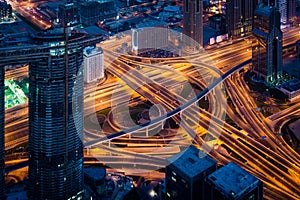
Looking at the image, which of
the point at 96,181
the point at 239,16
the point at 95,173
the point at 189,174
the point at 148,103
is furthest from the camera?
the point at 239,16

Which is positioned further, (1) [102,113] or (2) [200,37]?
(2) [200,37]

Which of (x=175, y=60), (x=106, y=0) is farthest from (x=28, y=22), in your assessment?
(x=175, y=60)

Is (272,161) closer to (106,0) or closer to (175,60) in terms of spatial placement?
(175,60)

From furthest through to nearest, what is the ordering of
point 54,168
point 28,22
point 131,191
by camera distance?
point 28,22 < point 131,191 < point 54,168

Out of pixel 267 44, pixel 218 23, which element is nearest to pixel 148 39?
pixel 218 23

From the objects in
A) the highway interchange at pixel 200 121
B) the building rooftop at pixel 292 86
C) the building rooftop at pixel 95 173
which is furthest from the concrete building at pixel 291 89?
the building rooftop at pixel 95 173

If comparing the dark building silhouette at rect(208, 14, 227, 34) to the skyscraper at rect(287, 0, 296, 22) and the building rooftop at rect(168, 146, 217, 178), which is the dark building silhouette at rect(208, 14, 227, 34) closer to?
the skyscraper at rect(287, 0, 296, 22)

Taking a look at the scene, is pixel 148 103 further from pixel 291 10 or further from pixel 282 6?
pixel 291 10

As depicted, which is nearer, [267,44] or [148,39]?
[267,44]
